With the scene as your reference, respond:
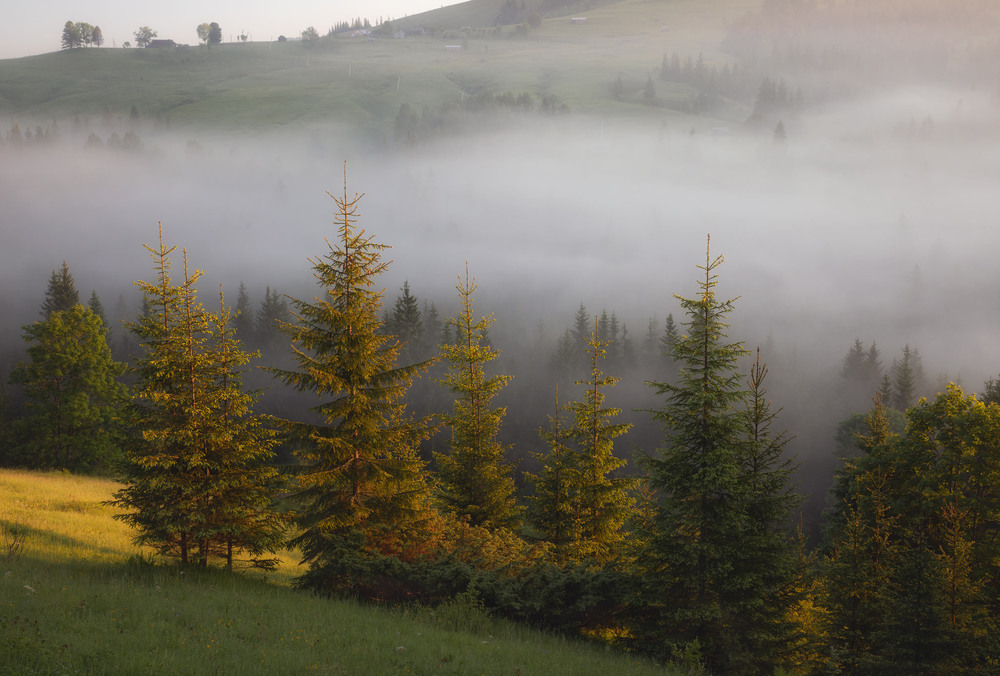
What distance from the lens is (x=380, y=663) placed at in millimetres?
11562

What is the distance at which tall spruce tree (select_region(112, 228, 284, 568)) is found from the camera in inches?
673

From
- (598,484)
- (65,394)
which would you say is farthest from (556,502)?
(65,394)

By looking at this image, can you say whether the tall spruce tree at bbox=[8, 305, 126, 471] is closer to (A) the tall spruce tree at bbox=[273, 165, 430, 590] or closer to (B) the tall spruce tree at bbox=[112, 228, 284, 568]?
(B) the tall spruce tree at bbox=[112, 228, 284, 568]

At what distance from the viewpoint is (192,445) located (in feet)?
56.6

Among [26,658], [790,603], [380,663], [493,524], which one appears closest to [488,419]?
[493,524]

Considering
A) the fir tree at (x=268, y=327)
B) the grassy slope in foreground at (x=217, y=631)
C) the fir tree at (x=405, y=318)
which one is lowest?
the fir tree at (x=268, y=327)

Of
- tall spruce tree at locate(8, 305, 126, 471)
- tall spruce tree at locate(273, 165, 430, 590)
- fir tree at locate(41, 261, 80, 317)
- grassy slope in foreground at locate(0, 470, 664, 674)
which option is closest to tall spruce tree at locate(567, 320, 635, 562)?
tall spruce tree at locate(273, 165, 430, 590)

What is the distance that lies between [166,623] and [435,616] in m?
6.33

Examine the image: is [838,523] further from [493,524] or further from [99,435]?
[99,435]

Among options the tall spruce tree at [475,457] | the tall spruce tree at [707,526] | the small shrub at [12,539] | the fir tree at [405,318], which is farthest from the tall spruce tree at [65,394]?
the fir tree at [405,318]

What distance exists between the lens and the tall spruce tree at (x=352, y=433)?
19.5 meters

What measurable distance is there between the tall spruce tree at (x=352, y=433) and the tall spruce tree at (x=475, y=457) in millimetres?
8618

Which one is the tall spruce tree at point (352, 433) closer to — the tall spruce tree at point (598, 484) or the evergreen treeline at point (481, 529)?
the evergreen treeline at point (481, 529)

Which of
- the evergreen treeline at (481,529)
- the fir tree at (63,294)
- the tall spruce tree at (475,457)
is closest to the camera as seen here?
the evergreen treeline at (481,529)
